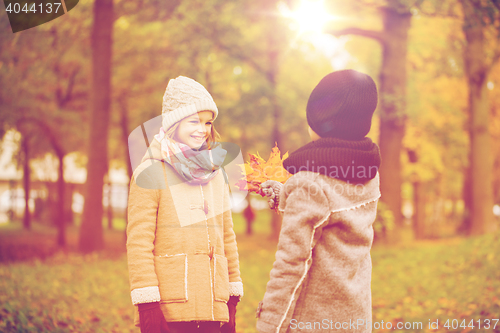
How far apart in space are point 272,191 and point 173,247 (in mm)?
666

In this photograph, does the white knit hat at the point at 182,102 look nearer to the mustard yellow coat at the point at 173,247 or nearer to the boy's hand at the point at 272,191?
the mustard yellow coat at the point at 173,247

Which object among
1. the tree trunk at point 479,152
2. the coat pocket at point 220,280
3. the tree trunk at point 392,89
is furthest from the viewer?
the tree trunk at point 479,152

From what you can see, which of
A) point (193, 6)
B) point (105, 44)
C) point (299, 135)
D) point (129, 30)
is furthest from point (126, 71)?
point (299, 135)

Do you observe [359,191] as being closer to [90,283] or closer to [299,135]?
[90,283]

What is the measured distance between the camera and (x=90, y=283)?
25.0 ft

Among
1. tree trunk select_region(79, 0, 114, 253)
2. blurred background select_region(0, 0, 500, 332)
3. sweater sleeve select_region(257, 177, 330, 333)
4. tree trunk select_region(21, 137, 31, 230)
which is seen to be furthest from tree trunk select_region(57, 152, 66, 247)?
sweater sleeve select_region(257, 177, 330, 333)

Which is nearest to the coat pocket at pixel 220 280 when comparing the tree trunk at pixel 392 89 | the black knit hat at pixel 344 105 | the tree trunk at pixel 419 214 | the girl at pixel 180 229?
the girl at pixel 180 229

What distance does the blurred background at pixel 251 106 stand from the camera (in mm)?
6574

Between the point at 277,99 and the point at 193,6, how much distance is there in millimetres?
5230

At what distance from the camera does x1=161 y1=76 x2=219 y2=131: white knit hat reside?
238 cm

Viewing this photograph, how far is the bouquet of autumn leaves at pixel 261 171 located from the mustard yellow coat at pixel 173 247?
1.09ft

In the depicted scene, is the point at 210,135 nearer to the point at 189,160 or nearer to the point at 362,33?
the point at 189,160

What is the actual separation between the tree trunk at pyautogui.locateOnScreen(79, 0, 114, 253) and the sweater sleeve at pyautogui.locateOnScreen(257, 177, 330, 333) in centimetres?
1001

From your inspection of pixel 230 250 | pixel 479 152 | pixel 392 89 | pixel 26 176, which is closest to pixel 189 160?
pixel 230 250
